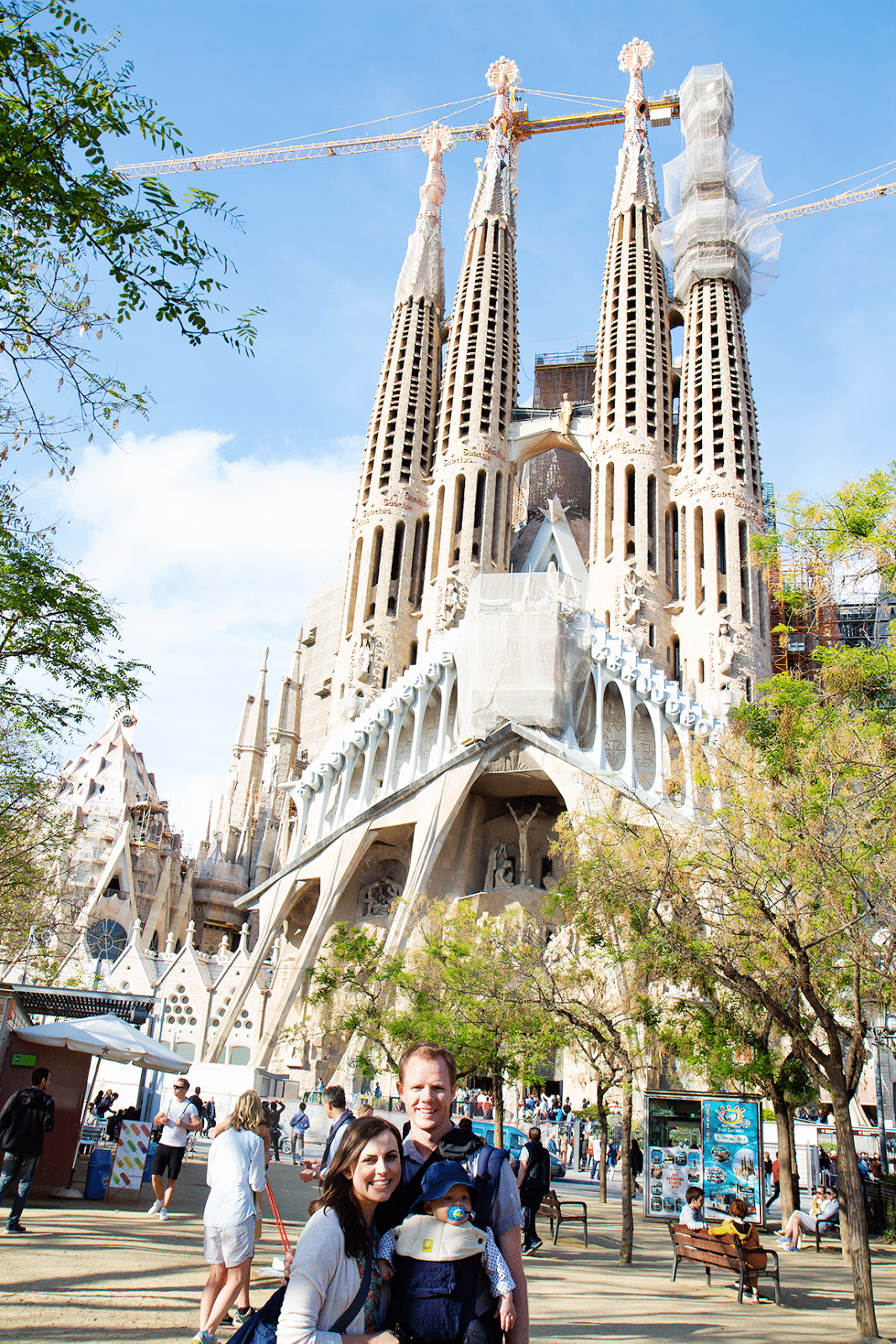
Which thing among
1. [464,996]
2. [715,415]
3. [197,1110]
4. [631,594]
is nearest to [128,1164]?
[197,1110]

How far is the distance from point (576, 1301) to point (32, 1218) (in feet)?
13.0

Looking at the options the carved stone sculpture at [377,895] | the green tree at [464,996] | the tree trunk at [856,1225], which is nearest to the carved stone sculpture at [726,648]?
the carved stone sculpture at [377,895]

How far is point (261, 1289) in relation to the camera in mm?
5957

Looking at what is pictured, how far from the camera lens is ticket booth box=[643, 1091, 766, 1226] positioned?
1088 cm

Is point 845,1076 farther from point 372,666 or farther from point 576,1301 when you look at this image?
point 372,666

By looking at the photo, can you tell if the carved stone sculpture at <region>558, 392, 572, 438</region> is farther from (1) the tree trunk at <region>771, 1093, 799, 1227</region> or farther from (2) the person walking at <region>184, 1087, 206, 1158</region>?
(1) the tree trunk at <region>771, 1093, 799, 1227</region>

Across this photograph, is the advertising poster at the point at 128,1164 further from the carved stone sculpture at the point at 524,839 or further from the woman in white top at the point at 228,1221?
the carved stone sculpture at the point at 524,839

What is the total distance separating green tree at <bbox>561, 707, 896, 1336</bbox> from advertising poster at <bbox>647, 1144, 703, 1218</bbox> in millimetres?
1871

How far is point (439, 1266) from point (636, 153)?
4802 cm

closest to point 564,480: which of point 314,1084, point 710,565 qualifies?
point 710,565

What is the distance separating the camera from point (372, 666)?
36250 millimetres

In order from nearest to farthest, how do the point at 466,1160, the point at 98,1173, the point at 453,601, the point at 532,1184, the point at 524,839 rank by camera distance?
the point at 466,1160 → the point at 532,1184 → the point at 98,1173 → the point at 524,839 → the point at 453,601

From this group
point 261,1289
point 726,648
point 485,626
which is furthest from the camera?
point 726,648

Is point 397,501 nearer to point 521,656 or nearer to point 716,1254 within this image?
point 521,656
